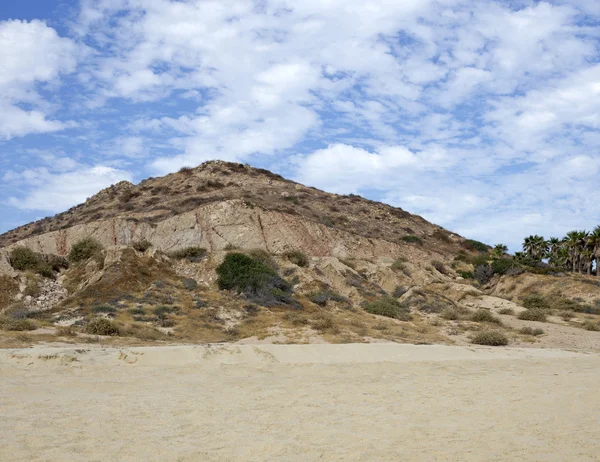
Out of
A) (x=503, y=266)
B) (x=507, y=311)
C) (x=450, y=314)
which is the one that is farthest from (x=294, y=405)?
(x=503, y=266)

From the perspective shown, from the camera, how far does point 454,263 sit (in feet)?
160

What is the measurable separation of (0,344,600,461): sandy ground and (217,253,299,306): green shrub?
36.8 feet

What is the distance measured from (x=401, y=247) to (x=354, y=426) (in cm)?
4009

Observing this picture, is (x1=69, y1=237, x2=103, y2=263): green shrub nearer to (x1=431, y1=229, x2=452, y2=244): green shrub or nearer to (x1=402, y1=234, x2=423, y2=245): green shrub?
(x1=402, y1=234, x2=423, y2=245): green shrub

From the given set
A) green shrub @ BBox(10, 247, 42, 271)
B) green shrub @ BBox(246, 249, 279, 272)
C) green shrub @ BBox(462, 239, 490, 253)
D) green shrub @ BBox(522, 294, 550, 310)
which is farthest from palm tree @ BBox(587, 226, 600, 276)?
green shrub @ BBox(10, 247, 42, 271)

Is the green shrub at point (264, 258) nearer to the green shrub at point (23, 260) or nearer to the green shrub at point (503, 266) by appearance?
the green shrub at point (23, 260)

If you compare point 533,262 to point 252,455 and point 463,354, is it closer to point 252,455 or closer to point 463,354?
point 463,354

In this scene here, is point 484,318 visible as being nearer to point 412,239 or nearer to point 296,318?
point 296,318

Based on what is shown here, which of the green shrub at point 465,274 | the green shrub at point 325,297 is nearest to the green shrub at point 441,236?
the green shrub at point 465,274

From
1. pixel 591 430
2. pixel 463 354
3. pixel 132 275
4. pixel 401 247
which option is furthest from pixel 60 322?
pixel 401 247

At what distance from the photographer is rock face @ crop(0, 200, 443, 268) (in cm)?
4038

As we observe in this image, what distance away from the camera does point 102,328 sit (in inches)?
703

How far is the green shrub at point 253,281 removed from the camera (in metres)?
25.8

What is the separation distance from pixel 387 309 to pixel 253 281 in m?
6.95
